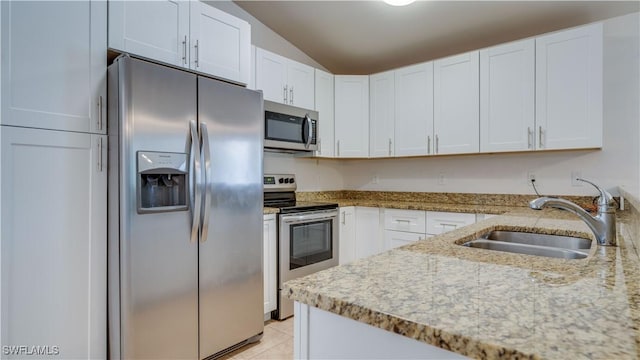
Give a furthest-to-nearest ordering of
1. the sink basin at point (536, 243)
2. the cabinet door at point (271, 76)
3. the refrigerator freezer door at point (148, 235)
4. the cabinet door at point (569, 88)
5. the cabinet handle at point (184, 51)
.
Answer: the cabinet door at point (271, 76), the cabinet door at point (569, 88), the cabinet handle at point (184, 51), the refrigerator freezer door at point (148, 235), the sink basin at point (536, 243)

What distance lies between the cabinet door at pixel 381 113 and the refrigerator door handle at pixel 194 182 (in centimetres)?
211

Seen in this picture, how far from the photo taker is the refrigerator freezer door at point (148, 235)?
5.58ft

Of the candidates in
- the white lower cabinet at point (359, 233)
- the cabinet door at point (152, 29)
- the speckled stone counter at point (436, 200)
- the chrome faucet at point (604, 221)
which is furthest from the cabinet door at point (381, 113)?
the chrome faucet at point (604, 221)

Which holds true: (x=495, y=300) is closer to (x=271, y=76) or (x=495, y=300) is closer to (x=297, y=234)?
(x=297, y=234)

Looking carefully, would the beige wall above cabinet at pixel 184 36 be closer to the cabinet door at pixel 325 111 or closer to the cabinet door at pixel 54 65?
the cabinet door at pixel 54 65

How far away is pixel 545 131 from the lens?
2721 millimetres

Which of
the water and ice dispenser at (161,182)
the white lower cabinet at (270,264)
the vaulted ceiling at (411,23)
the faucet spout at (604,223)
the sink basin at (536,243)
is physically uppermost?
the vaulted ceiling at (411,23)

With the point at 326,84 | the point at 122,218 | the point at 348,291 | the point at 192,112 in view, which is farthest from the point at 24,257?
the point at 326,84

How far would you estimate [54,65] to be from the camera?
1638 mm

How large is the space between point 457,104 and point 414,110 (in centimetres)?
41

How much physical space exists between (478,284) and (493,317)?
18 centimetres

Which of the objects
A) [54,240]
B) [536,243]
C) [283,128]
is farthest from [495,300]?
[283,128]

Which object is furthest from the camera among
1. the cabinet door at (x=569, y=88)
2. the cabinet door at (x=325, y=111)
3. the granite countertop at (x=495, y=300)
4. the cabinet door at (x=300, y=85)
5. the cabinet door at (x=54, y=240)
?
the cabinet door at (x=325, y=111)

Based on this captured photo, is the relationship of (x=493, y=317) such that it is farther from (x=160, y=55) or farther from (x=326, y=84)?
(x=326, y=84)
